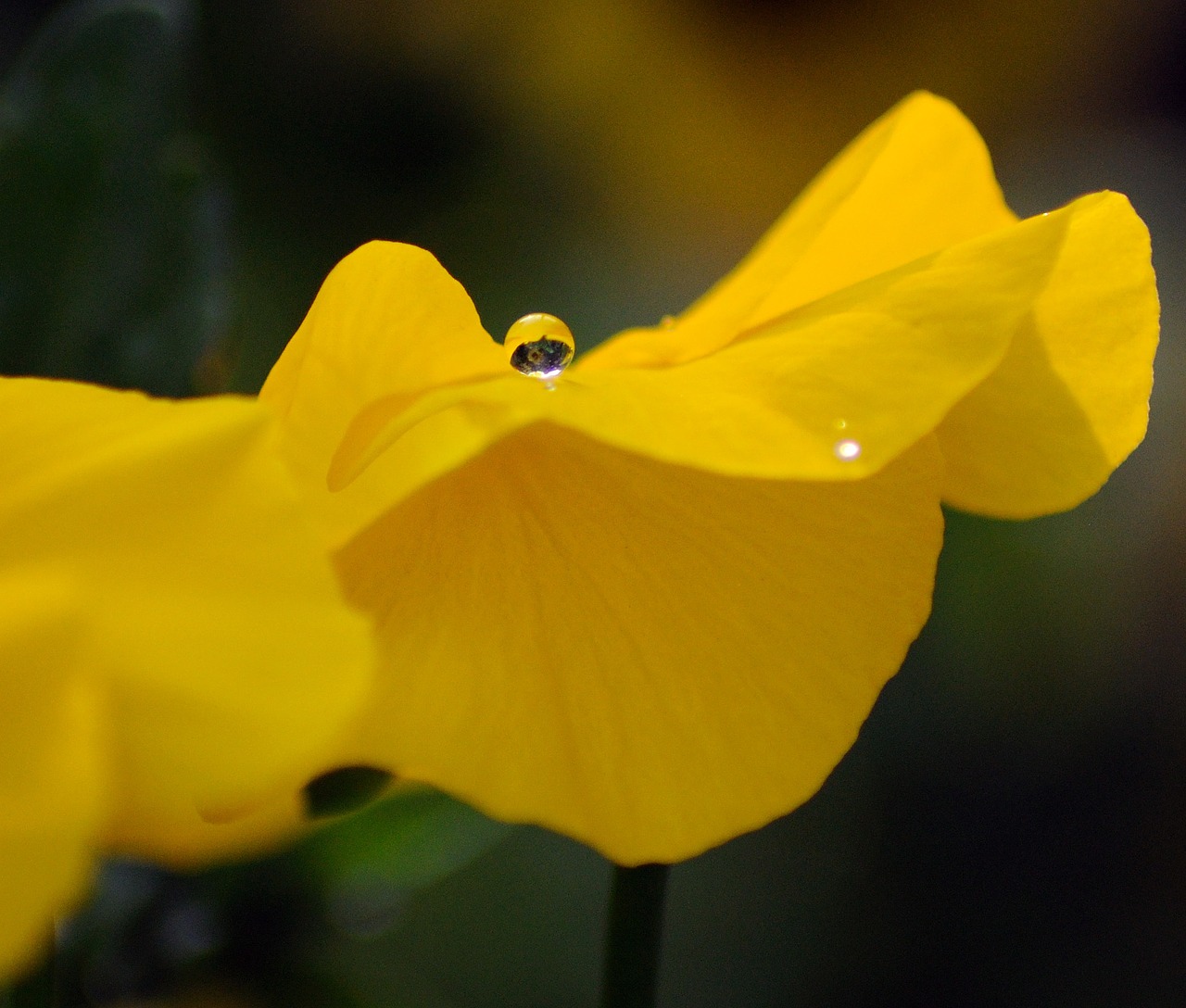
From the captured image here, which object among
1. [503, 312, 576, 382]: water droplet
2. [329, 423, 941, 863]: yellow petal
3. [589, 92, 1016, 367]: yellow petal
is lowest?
[329, 423, 941, 863]: yellow petal

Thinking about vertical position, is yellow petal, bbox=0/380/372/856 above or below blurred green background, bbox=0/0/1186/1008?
below

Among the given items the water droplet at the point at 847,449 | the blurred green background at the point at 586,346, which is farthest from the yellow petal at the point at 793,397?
the blurred green background at the point at 586,346

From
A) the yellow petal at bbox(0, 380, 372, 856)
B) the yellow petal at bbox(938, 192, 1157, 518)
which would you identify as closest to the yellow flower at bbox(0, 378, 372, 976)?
the yellow petal at bbox(0, 380, 372, 856)

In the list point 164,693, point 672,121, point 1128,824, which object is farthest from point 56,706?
point 672,121

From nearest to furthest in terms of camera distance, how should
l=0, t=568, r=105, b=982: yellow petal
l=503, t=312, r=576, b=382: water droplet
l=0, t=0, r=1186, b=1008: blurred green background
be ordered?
l=0, t=568, r=105, b=982: yellow petal < l=503, t=312, r=576, b=382: water droplet < l=0, t=0, r=1186, b=1008: blurred green background

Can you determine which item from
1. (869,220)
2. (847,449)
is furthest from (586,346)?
(847,449)

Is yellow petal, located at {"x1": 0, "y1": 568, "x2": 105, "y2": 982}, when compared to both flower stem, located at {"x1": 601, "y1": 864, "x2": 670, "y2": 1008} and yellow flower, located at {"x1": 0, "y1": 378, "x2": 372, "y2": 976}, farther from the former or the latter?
flower stem, located at {"x1": 601, "y1": 864, "x2": 670, "y2": 1008}

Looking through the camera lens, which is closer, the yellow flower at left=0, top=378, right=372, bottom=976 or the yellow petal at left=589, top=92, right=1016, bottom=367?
the yellow flower at left=0, top=378, right=372, bottom=976

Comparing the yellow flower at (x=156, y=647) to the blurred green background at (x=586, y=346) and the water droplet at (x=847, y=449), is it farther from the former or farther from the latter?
the blurred green background at (x=586, y=346)
